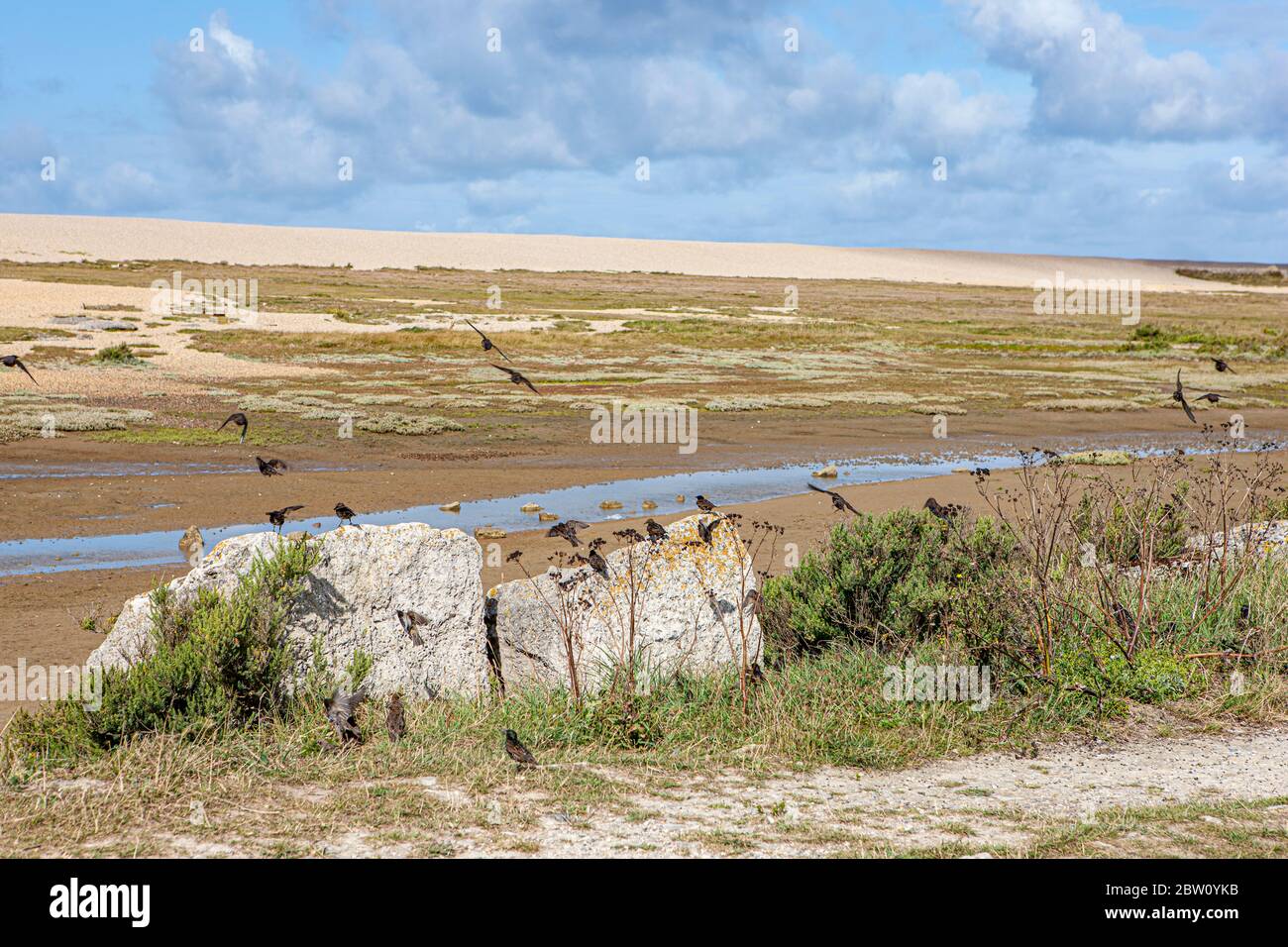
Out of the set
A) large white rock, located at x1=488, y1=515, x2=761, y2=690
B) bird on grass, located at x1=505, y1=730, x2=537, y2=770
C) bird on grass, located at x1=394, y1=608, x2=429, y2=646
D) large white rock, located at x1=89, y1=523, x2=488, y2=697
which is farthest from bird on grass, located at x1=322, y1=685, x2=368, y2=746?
large white rock, located at x1=488, y1=515, x2=761, y2=690

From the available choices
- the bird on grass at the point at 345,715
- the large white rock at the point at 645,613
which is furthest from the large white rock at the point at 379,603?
the bird on grass at the point at 345,715

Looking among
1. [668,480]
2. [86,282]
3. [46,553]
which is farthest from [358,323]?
[46,553]

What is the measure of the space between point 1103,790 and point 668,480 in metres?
15.1

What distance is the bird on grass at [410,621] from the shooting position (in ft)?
24.4

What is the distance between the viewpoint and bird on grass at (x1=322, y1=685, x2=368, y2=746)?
6.43m

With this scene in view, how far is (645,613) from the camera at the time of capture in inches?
308

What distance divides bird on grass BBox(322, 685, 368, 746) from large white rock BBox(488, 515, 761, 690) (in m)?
1.36

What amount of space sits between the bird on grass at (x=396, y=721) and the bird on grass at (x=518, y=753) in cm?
70

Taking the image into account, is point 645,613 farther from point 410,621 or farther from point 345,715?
point 345,715

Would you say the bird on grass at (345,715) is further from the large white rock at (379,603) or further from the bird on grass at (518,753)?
the bird on grass at (518,753)

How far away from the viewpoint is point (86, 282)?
218ft

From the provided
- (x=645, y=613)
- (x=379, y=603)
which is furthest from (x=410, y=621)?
(x=645, y=613)

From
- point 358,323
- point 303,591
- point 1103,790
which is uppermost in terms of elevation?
point 358,323
